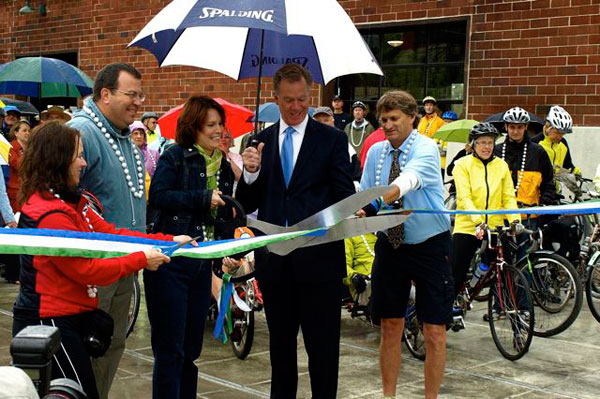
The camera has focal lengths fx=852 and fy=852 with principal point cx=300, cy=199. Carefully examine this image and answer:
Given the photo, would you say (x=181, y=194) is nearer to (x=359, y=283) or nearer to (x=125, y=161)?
(x=125, y=161)

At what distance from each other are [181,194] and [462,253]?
12.6ft

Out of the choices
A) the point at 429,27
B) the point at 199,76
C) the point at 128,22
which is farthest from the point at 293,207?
the point at 128,22

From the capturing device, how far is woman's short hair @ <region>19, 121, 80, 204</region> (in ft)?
12.3

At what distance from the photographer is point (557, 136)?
10578mm

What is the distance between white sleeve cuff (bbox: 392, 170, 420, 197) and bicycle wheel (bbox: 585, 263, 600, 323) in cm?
415

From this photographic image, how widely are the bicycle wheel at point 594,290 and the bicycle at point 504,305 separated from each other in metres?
1.40

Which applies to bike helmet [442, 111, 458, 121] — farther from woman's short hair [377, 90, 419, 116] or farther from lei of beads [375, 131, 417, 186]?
woman's short hair [377, 90, 419, 116]

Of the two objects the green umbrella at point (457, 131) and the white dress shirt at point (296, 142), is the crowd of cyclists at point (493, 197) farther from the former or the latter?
the green umbrella at point (457, 131)

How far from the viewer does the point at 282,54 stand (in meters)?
5.64

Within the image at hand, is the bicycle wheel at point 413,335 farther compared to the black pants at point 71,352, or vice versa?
the bicycle wheel at point 413,335

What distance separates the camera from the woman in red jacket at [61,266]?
12.0 ft

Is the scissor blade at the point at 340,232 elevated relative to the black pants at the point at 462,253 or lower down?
elevated

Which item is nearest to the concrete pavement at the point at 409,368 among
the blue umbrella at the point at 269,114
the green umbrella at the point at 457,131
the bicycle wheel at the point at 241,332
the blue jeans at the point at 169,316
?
the bicycle wheel at the point at 241,332

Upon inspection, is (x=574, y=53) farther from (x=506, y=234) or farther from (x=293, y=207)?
(x=293, y=207)
